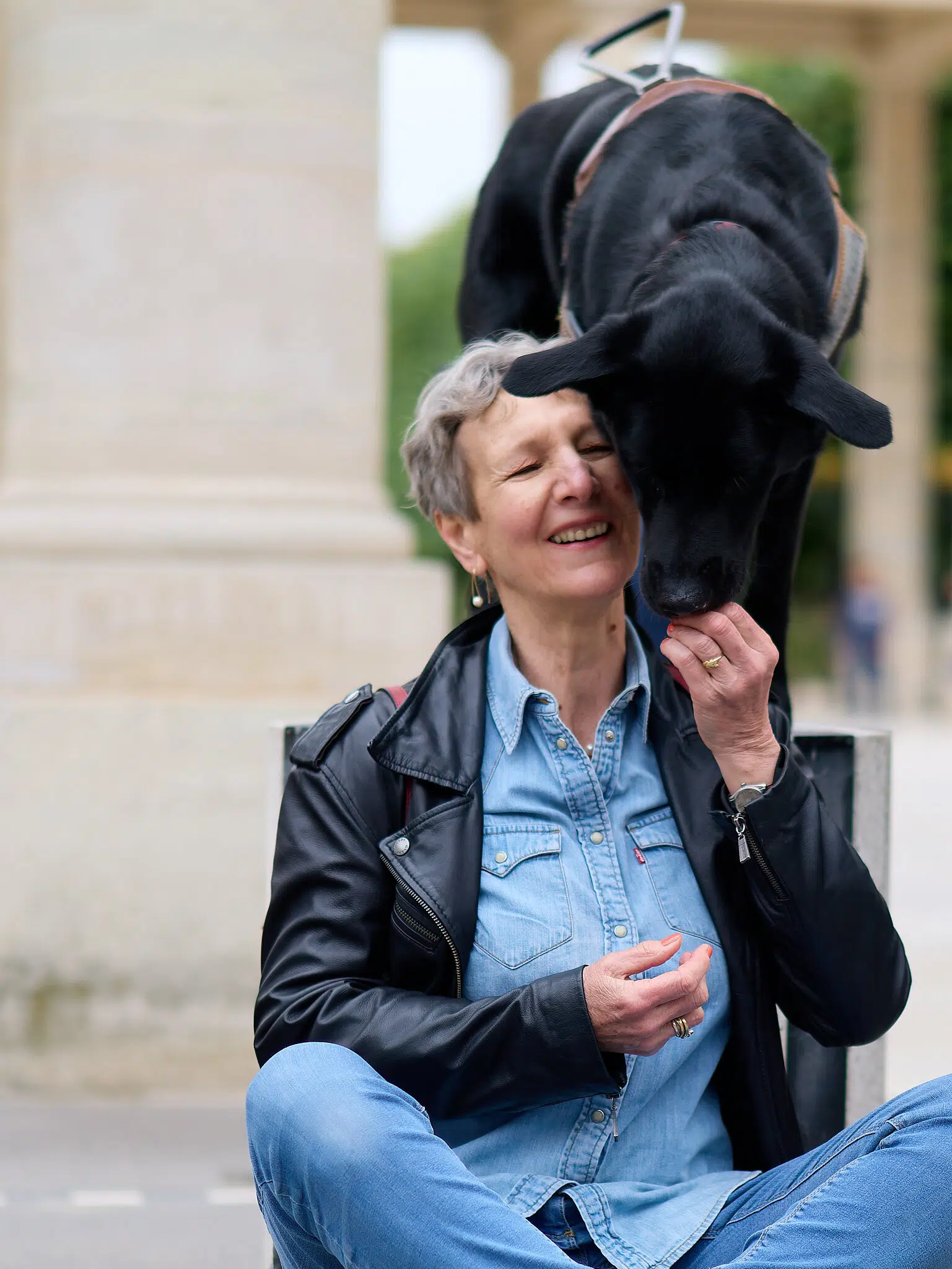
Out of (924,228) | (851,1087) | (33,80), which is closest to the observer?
(851,1087)

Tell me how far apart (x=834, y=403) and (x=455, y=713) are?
91 cm

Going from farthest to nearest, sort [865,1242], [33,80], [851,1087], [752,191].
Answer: [33,80] → [752,191] → [851,1087] → [865,1242]

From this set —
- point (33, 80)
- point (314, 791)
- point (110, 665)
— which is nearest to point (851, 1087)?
point (314, 791)

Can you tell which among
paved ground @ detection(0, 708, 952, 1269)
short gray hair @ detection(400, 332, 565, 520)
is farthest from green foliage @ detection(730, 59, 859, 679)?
short gray hair @ detection(400, 332, 565, 520)

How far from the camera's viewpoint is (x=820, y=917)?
2.53 metres

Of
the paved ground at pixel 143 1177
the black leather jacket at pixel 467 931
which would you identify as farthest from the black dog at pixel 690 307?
the paved ground at pixel 143 1177

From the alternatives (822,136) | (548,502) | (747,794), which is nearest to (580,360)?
(548,502)

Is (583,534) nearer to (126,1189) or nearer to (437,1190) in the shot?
(437,1190)

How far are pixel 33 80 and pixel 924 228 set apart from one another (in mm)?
22890

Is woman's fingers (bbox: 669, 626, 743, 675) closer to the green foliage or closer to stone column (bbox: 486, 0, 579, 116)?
stone column (bbox: 486, 0, 579, 116)

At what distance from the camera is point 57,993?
522 cm

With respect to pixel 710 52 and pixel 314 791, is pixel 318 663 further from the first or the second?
pixel 710 52

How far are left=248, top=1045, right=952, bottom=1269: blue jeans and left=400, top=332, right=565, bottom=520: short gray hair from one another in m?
0.95

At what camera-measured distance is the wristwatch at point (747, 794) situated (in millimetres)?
2523
